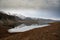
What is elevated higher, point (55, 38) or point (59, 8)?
point (59, 8)

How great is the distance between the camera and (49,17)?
4.26ft

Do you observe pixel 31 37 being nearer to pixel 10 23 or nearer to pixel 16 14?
pixel 10 23

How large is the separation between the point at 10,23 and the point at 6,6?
27cm

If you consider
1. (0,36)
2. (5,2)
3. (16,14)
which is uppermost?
(5,2)

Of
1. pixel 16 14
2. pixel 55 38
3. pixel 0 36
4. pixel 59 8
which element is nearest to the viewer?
pixel 55 38

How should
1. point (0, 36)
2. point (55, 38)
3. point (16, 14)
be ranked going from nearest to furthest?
point (55, 38) → point (0, 36) → point (16, 14)

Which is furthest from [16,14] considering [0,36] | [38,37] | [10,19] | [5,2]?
[38,37]

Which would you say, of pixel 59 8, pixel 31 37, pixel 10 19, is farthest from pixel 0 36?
pixel 59 8

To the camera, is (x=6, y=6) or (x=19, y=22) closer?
(x=19, y=22)

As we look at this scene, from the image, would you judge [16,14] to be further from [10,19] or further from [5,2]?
[5,2]

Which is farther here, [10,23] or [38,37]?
[10,23]

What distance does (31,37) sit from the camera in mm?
913

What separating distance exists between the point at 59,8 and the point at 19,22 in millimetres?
452

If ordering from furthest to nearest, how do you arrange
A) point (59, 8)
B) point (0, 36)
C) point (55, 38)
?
point (59, 8), point (0, 36), point (55, 38)
